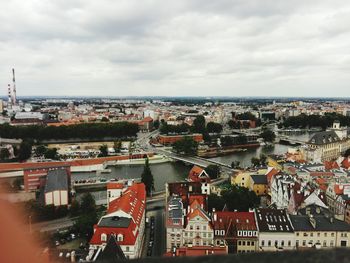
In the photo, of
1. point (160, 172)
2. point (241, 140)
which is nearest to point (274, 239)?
point (160, 172)

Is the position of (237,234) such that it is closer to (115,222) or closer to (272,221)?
(272,221)

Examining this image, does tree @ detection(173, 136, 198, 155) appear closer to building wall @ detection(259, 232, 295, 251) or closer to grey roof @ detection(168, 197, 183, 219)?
grey roof @ detection(168, 197, 183, 219)

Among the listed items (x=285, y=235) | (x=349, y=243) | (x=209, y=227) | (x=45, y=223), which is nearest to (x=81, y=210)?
(x=45, y=223)

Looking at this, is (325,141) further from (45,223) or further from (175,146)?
(45,223)

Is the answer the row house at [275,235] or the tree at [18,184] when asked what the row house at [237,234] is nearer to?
the row house at [275,235]

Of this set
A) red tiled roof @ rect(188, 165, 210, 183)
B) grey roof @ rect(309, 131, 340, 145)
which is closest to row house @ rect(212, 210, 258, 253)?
red tiled roof @ rect(188, 165, 210, 183)

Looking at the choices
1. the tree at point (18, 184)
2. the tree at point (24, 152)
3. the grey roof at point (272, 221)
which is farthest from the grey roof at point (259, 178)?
the tree at point (24, 152)
